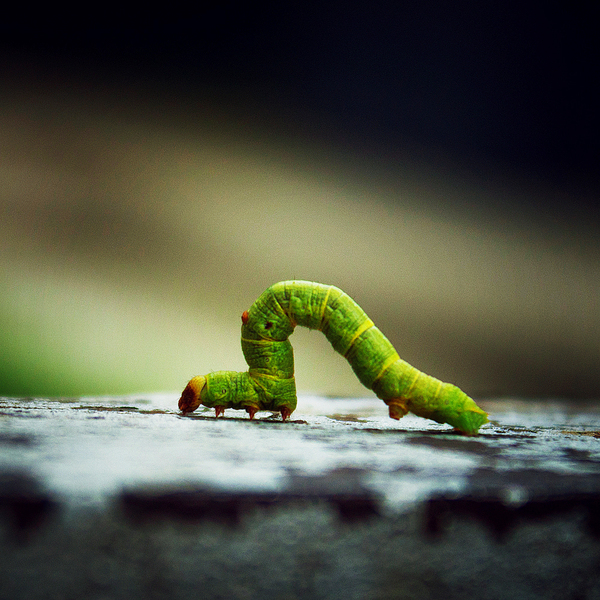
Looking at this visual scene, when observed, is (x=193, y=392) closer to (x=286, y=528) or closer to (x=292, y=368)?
(x=292, y=368)

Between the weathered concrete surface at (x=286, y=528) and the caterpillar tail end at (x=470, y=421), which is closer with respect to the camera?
the weathered concrete surface at (x=286, y=528)

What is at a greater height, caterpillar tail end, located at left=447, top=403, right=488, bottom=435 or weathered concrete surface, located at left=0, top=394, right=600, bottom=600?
caterpillar tail end, located at left=447, top=403, right=488, bottom=435

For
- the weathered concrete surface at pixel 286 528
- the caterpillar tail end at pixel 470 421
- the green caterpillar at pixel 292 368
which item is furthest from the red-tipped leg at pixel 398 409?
the weathered concrete surface at pixel 286 528

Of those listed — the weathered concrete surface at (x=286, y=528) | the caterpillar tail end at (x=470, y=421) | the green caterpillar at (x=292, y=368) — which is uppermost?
the green caterpillar at (x=292, y=368)

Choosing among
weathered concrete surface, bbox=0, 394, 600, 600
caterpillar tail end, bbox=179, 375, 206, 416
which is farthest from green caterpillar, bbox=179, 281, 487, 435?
weathered concrete surface, bbox=0, 394, 600, 600

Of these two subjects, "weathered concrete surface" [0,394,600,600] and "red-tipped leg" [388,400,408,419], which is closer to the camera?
"weathered concrete surface" [0,394,600,600]

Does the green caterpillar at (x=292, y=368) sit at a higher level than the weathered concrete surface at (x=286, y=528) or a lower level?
higher

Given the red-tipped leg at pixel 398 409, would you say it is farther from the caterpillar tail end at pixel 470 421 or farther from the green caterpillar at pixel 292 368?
the caterpillar tail end at pixel 470 421

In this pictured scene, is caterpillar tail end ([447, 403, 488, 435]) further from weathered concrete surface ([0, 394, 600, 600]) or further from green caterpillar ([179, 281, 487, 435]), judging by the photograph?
weathered concrete surface ([0, 394, 600, 600])
